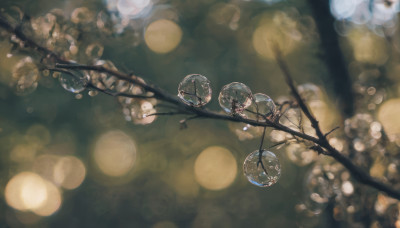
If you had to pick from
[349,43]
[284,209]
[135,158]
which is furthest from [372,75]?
[135,158]

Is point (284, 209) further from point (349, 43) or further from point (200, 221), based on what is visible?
point (349, 43)

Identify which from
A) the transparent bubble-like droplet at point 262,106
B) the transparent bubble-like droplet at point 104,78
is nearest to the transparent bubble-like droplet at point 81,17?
the transparent bubble-like droplet at point 104,78

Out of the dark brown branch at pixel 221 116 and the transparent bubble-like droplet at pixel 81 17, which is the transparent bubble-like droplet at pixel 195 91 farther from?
the transparent bubble-like droplet at pixel 81 17

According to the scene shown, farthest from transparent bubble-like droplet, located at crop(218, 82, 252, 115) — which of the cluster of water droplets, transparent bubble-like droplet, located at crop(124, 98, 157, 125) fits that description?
transparent bubble-like droplet, located at crop(124, 98, 157, 125)

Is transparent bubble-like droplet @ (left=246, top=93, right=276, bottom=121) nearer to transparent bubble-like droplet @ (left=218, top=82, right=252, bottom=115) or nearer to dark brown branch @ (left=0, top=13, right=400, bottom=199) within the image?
transparent bubble-like droplet @ (left=218, top=82, right=252, bottom=115)

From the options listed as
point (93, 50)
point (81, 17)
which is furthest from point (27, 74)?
point (81, 17)

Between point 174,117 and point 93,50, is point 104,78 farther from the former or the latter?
point 174,117
